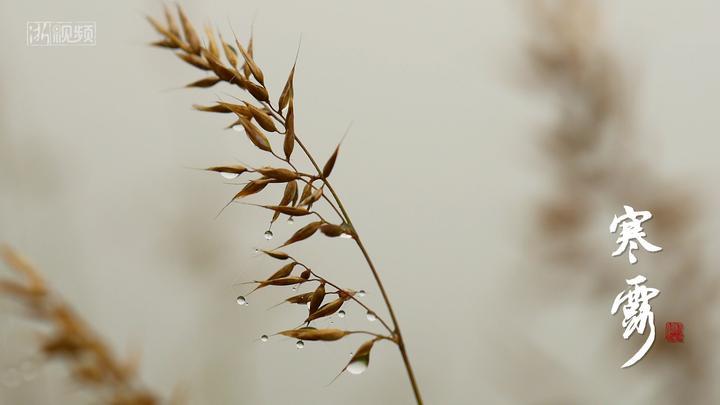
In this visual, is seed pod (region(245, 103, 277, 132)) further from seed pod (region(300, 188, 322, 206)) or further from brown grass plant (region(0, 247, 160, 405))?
brown grass plant (region(0, 247, 160, 405))

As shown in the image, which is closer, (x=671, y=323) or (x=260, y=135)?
(x=260, y=135)

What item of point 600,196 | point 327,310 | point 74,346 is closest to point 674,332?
point 600,196

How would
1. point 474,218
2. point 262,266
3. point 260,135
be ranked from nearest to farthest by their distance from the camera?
point 260,135 < point 262,266 < point 474,218

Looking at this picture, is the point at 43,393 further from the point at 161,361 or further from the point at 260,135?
the point at 260,135

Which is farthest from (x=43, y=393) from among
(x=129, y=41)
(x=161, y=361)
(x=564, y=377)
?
(x=564, y=377)

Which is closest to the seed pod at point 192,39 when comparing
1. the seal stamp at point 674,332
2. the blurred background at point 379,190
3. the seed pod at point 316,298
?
the seed pod at point 316,298

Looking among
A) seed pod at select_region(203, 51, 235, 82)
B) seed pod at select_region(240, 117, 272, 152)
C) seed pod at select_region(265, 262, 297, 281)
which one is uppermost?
seed pod at select_region(203, 51, 235, 82)

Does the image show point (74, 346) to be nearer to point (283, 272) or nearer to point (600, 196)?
point (283, 272)

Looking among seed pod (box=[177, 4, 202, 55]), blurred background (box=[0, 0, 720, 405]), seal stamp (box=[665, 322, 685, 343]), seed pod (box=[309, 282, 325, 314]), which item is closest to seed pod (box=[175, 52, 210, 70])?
seed pod (box=[177, 4, 202, 55])

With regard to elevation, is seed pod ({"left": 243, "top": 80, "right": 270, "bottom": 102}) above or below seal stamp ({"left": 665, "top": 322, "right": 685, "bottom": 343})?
above
